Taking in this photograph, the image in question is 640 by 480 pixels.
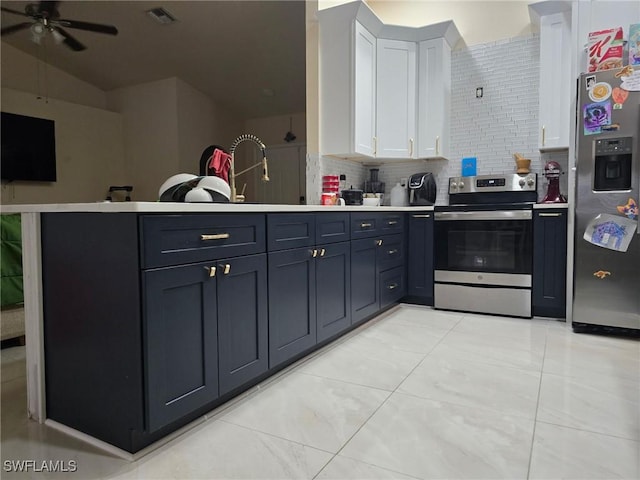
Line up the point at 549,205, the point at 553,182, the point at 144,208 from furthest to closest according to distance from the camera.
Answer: the point at 553,182 < the point at 549,205 < the point at 144,208

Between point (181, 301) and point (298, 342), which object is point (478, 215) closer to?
point (298, 342)

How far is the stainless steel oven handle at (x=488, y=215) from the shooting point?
11.0ft

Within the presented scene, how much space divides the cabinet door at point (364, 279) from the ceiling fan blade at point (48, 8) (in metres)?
3.65

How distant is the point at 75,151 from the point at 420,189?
5041 mm

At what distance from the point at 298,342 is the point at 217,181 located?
0.97m

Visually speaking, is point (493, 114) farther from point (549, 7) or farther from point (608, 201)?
point (608, 201)

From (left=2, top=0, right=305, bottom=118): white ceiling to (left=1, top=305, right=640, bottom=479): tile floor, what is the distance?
3.92 meters

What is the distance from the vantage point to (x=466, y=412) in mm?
1838

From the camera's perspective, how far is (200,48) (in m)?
5.43

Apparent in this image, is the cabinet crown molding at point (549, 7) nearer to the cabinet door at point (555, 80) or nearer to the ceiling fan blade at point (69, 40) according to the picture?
the cabinet door at point (555, 80)

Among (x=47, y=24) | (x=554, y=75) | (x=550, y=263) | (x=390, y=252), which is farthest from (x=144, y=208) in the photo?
(x=47, y=24)

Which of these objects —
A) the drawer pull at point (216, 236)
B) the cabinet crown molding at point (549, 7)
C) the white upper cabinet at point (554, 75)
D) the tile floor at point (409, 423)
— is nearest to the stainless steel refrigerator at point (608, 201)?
the tile floor at point (409, 423)

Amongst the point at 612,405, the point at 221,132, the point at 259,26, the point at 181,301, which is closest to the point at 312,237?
the point at 181,301

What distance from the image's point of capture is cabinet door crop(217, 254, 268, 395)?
5.87 feet
